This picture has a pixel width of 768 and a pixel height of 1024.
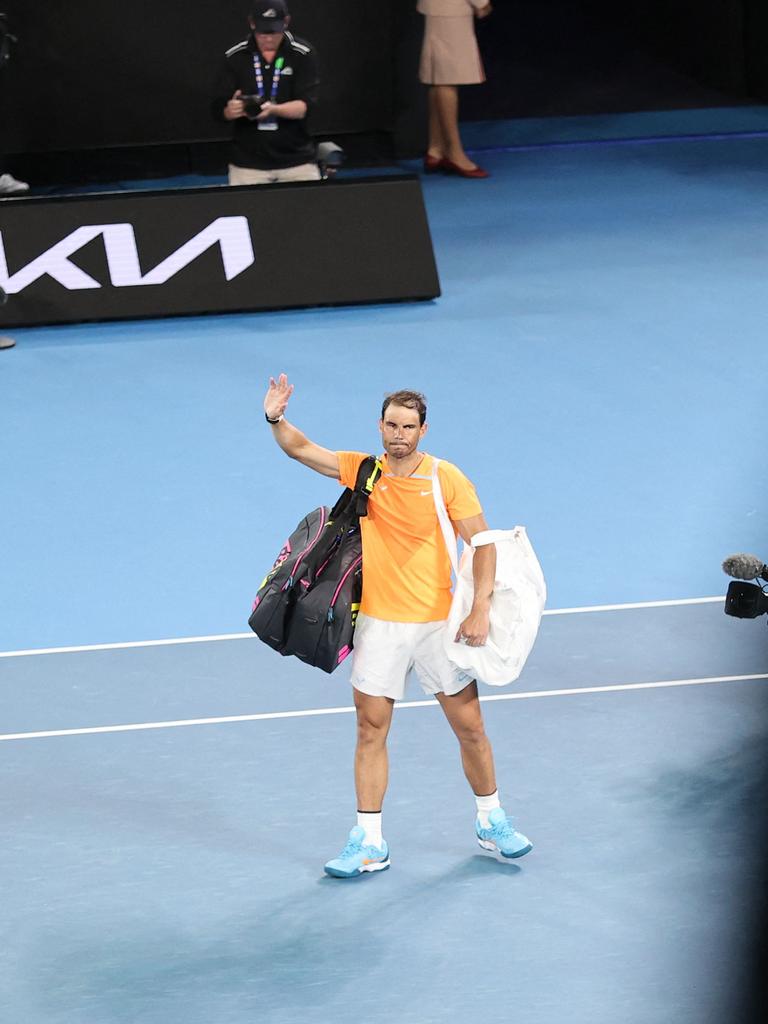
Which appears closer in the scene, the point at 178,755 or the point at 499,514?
the point at 178,755

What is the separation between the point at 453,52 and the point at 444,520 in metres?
11.4

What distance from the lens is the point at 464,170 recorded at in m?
16.9

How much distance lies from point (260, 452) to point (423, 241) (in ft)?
10.9

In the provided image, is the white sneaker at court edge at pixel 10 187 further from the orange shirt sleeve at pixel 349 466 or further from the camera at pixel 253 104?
the orange shirt sleeve at pixel 349 466

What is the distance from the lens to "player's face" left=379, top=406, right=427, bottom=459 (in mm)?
5684

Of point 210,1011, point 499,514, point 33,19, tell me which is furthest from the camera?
point 33,19

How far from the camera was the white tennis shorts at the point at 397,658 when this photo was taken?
584cm

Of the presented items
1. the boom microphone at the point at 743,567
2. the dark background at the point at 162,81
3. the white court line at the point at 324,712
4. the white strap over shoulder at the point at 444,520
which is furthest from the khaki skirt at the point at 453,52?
the boom microphone at the point at 743,567

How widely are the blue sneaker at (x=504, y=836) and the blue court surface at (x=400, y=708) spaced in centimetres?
7

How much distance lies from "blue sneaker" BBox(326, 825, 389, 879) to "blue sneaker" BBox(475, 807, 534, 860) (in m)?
0.40

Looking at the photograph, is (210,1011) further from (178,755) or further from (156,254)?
(156,254)

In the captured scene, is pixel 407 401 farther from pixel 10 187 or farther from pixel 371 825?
pixel 10 187

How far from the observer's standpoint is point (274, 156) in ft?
43.2

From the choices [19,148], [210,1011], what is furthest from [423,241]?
[210,1011]
